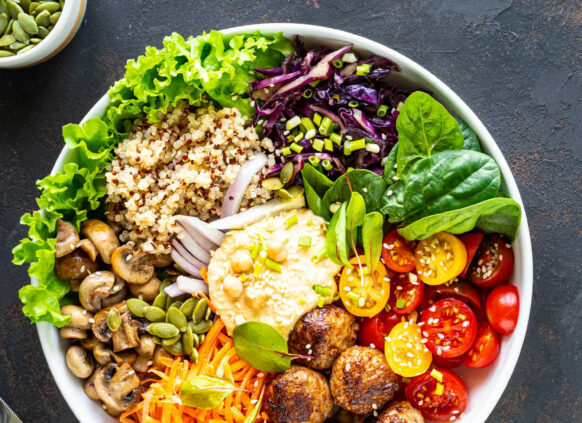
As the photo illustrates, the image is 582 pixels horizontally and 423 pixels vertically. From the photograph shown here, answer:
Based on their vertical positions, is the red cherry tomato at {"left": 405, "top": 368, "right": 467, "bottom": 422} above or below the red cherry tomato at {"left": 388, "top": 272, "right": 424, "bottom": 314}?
below

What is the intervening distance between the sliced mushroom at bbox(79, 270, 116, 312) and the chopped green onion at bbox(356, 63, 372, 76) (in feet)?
4.93

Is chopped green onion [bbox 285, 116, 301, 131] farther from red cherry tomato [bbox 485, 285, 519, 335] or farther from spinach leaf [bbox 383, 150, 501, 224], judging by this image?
red cherry tomato [bbox 485, 285, 519, 335]

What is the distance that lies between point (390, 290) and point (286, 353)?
1.91ft

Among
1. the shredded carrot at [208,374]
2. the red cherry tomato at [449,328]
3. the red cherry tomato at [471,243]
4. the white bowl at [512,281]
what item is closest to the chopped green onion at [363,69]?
the white bowl at [512,281]

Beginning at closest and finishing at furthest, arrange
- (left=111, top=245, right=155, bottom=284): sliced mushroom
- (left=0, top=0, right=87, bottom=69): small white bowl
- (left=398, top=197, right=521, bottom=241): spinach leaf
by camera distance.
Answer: (left=398, top=197, right=521, bottom=241): spinach leaf < (left=111, top=245, right=155, bottom=284): sliced mushroom < (left=0, top=0, right=87, bottom=69): small white bowl

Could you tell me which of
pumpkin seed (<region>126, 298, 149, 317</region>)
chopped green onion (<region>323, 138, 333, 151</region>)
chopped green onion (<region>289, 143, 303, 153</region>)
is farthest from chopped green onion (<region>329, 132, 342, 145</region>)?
pumpkin seed (<region>126, 298, 149, 317</region>)

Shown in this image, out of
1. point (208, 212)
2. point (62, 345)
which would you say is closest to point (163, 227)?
point (208, 212)

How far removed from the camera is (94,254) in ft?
8.50

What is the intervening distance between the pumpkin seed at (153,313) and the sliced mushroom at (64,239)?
1.47 ft

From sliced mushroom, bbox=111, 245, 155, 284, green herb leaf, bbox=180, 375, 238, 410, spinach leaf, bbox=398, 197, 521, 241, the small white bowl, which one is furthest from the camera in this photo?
the small white bowl

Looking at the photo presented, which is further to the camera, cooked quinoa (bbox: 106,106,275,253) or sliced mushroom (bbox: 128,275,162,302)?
sliced mushroom (bbox: 128,275,162,302)

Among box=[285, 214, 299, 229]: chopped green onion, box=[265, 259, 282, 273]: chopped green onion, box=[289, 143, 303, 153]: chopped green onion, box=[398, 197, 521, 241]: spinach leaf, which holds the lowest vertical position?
box=[265, 259, 282, 273]: chopped green onion

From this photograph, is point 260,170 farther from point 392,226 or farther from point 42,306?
→ point 42,306

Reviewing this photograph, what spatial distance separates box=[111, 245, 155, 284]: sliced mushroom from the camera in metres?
2.62
